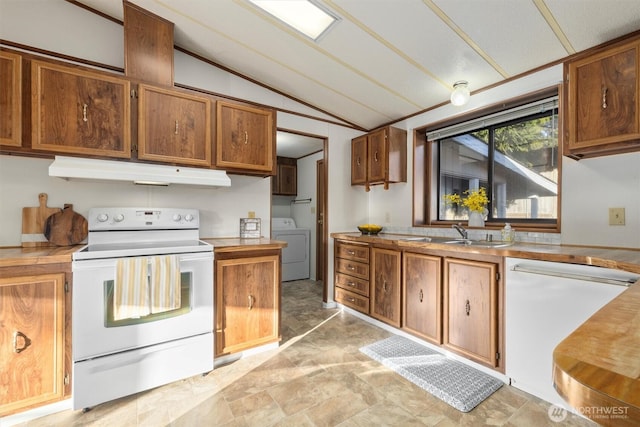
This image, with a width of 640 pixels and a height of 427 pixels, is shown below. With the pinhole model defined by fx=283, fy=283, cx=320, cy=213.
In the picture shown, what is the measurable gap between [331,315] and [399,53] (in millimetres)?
2698

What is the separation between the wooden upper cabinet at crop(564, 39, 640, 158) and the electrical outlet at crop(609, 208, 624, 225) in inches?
14.9

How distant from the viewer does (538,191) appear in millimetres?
2467

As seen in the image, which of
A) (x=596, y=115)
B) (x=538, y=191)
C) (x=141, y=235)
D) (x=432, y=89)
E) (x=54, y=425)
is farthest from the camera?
(x=432, y=89)

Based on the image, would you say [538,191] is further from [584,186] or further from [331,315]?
[331,315]

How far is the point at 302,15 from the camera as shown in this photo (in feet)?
6.68

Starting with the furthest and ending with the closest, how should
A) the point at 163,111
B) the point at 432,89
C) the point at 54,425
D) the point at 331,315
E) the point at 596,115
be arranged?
the point at 331,315 → the point at 432,89 → the point at 163,111 → the point at 596,115 → the point at 54,425

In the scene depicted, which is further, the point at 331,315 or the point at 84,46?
the point at 331,315

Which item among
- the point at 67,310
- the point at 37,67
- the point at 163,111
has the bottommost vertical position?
the point at 67,310

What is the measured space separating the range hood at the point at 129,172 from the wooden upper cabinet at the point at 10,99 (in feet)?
0.75

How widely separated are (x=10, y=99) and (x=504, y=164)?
3.76 meters

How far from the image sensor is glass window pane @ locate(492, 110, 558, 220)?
2.38 metres

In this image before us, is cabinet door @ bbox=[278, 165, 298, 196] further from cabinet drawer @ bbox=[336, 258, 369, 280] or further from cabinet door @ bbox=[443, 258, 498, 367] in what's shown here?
cabinet door @ bbox=[443, 258, 498, 367]

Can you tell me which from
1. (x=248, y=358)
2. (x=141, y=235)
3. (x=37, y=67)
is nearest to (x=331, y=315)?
(x=248, y=358)

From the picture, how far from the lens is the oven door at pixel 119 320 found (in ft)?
5.51
